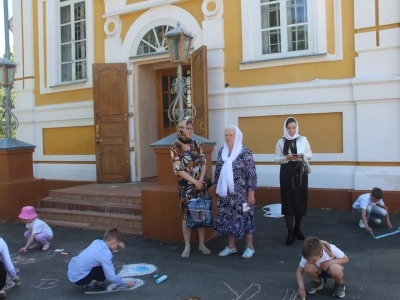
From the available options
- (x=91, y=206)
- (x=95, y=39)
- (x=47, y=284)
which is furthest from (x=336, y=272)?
(x=95, y=39)

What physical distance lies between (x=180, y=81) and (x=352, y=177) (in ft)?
11.6

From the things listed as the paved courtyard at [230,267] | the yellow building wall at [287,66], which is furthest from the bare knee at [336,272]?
the yellow building wall at [287,66]

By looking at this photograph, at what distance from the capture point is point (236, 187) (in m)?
5.75

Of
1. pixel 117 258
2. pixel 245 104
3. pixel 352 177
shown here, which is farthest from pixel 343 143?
pixel 117 258

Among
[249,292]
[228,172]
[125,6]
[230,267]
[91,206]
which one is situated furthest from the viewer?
[125,6]

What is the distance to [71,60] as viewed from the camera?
11.5m

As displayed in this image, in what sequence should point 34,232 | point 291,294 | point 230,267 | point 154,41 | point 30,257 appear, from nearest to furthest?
point 291,294
point 230,267
point 30,257
point 34,232
point 154,41

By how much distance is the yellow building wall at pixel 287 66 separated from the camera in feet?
26.3

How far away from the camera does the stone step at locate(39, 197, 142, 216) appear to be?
782 centimetres

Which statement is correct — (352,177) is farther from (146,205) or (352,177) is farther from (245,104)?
(146,205)

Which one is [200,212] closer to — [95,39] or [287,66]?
[287,66]

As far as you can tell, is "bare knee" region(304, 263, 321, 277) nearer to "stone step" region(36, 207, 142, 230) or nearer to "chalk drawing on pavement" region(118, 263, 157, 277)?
"chalk drawing on pavement" region(118, 263, 157, 277)

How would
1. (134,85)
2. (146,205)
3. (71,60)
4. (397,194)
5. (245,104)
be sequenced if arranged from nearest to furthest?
(146,205), (397,194), (245,104), (134,85), (71,60)

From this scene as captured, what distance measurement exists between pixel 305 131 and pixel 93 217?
412cm
